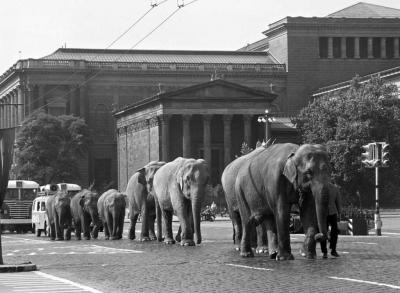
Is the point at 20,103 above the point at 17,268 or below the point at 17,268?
above

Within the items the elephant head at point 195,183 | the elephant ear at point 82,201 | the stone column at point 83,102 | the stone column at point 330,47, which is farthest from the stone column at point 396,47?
the elephant head at point 195,183

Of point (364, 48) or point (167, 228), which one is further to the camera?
point (364, 48)

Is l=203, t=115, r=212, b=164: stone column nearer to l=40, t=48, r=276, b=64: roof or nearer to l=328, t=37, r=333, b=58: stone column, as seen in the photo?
l=40, t=48, r=276, b=64: roof

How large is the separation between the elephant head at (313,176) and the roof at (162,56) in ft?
458

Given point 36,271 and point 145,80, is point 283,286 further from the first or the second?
point 145,80

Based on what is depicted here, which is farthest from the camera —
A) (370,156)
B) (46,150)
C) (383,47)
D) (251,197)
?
(383,47)

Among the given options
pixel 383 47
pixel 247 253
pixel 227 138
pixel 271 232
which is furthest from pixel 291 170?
pixel 383 47

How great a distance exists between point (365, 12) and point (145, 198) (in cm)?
12670

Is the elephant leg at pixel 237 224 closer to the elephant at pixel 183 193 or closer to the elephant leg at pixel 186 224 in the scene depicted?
the elephant at pixel 183 193

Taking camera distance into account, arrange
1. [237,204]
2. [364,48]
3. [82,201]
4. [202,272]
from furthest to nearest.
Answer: [364,48]
[82,201]
[237,204]
[202,272]

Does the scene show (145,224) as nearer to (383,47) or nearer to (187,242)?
(187,242)

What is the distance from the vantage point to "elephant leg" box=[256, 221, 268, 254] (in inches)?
1198

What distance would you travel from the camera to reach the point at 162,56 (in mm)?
171375

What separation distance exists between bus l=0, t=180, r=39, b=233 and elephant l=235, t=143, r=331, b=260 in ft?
138
